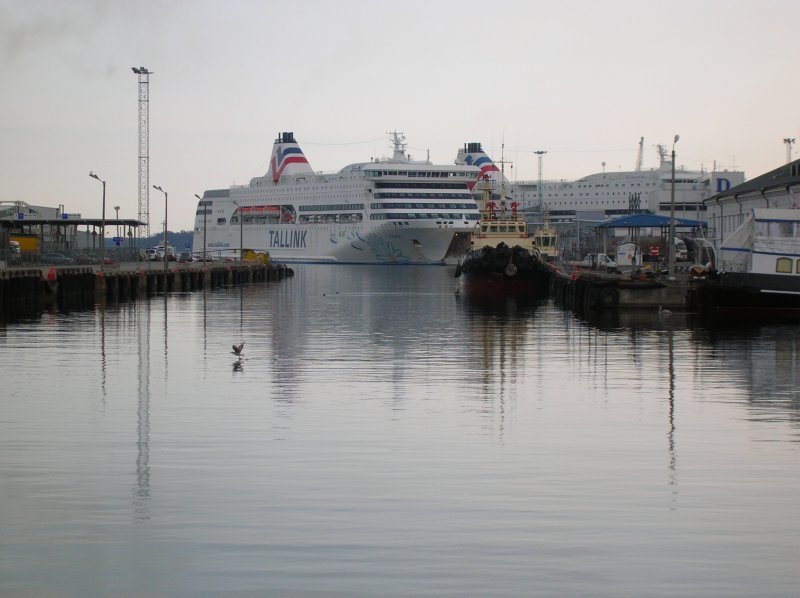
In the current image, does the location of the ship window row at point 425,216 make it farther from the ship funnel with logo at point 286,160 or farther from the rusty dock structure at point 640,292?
the rusty dock structure at point 640,292

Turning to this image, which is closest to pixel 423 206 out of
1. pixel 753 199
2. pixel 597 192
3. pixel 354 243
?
pixel 354 243

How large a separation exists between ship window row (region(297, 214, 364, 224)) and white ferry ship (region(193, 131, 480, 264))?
0.11m

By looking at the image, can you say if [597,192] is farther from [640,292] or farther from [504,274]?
[640,292]

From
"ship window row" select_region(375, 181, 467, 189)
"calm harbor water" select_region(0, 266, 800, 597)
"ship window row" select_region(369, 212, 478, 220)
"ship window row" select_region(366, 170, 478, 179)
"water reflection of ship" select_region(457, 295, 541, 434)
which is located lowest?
"calm harbor water" select_region(0, 266, 800, 597)

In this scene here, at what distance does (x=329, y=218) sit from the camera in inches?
5167

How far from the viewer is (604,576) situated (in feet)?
27.8

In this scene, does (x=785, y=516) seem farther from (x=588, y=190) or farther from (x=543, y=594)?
(x=588, y=190)

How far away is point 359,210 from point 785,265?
90.2 meters

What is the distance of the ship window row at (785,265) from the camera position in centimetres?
3662

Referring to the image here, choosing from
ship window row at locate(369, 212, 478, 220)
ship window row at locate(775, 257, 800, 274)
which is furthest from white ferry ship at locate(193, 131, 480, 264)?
ship window row at locate(775, 257, 800, 274)

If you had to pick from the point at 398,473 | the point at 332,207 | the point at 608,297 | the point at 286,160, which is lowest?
the point at 398,473

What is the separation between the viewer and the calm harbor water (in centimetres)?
862

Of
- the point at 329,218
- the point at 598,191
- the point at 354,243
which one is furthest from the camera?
the point at 598,191

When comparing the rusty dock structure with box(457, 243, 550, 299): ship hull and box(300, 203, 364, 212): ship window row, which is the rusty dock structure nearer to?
box(457, 243, 550, 299): ship hull
